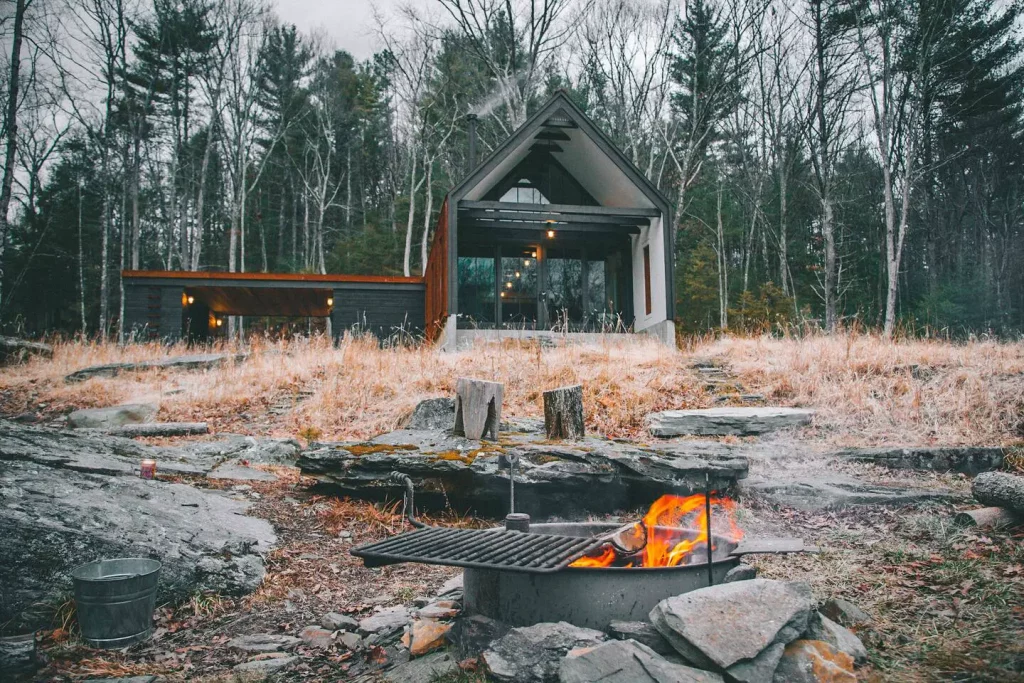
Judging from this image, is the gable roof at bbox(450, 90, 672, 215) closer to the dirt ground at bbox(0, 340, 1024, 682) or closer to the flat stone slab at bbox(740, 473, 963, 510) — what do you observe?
the dirt ground at bbox(0, 340, 1024, 682)

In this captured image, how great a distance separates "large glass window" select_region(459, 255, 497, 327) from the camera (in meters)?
15.2

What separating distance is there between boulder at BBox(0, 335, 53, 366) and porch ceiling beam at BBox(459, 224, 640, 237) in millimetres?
9273

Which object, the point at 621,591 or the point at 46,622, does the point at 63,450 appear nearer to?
the point at 46,622

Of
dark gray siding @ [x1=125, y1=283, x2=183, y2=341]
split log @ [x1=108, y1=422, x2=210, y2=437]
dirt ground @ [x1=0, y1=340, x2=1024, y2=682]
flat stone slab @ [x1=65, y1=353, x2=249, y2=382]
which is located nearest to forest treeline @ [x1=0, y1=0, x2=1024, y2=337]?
dark gray siding @ [x1=125, y1=283, x2=183, y2=341]

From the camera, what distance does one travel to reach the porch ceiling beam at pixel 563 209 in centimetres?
1302

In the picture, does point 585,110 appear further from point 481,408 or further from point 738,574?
point 738,574

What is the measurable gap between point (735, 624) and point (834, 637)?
1.73 ft

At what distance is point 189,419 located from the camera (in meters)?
7.53

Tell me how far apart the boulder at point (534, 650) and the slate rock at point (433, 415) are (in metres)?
3.85

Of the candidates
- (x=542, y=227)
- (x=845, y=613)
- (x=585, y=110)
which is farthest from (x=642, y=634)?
(x=585, y=110)

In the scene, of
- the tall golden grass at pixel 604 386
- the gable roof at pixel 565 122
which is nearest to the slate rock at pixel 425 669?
the tall golden grass at pixel 604 386

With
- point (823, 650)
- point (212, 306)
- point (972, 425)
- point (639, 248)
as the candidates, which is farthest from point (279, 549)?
point (212, 306)

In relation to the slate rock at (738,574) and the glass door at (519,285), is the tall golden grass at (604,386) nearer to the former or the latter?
the slate rock at (738,574)

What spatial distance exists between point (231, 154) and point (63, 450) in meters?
24.1
